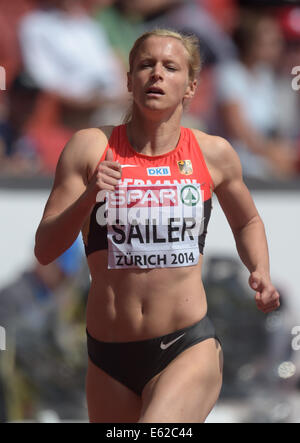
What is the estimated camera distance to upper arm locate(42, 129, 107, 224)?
306 centimetres

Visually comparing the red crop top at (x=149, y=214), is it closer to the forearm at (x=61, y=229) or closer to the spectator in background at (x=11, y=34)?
the forearm at (x=61, y=229)

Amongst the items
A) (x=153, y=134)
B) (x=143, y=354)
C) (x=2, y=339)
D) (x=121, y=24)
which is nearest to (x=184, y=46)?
(x=153, y=134)

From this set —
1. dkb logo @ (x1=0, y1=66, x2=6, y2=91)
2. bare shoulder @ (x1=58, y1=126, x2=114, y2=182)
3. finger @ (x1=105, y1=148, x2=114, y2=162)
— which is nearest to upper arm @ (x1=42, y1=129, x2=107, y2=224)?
bare shoulder @ (x1=58, y1=126, x2=114, y2=182)

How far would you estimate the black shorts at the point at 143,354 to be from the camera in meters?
3.13

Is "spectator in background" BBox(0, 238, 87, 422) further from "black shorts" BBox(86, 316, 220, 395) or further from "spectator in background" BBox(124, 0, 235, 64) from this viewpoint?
"spectator in background" BBox(124, 0, 235, 64)

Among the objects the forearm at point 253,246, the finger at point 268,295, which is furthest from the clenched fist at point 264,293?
the forearm at point 253,246

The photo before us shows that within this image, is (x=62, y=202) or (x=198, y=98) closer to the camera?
(x=62, y=202)

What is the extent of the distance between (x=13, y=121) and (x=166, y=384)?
15.4 feet

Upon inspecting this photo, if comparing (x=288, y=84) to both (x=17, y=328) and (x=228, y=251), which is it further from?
(x=17, y=328)

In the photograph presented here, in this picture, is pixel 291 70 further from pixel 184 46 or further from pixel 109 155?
pixel 109 155

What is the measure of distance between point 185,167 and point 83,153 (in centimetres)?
41

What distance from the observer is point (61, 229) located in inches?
117

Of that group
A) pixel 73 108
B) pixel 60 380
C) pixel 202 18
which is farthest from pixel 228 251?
pixel 202 18
